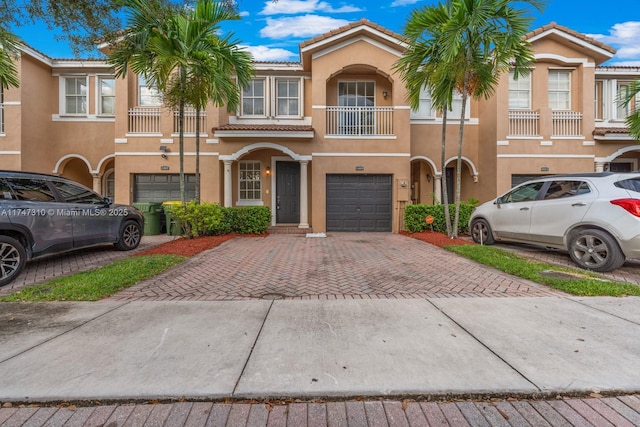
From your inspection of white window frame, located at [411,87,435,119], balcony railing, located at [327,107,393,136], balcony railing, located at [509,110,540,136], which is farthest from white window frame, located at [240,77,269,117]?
balcony railing, located at [509,110,540,136]

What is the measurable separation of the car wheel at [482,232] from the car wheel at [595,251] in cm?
238

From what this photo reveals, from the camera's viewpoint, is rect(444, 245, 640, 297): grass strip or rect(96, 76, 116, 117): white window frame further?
rect(96, 76, 116, 117): white window frame

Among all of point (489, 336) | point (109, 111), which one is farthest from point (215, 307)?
point (109, 111)

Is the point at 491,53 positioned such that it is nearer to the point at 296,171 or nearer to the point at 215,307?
the point at 296,171

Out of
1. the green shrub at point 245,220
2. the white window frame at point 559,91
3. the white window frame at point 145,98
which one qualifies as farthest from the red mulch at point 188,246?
the white window frame at point 559,91

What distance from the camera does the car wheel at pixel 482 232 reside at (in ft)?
28.1

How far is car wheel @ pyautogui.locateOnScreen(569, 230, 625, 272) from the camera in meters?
5.61

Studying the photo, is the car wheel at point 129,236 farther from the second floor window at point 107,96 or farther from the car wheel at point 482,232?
the car wheel at point 482,232

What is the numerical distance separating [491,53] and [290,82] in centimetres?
779

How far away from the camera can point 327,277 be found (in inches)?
221

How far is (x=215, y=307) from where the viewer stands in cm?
407

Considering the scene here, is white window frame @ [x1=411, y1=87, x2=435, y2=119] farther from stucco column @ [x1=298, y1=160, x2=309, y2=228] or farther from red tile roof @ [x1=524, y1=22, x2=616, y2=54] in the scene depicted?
stucco column @ [x1=298, y1=160, x2=309, y2=228]

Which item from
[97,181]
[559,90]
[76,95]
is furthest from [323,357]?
[76,95]

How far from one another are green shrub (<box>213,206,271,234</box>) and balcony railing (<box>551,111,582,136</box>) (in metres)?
12.2
